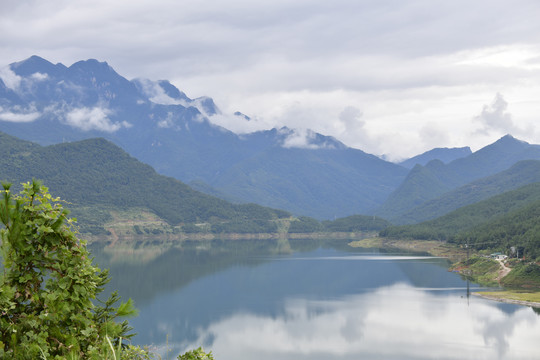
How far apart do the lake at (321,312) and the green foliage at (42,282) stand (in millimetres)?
57234

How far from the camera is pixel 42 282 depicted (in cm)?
952

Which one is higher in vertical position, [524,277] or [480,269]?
[524,277]

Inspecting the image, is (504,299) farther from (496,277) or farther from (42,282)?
(42,282)

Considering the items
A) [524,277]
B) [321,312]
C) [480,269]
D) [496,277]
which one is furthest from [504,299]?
[480,269]

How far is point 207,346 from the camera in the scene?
Answer: 7225 centimetres

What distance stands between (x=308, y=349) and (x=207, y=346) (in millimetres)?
12086

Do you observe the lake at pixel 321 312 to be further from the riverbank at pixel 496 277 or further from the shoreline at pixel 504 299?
the riverbank at pixel 496 277

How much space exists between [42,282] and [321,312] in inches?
3467

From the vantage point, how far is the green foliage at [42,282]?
358 inches

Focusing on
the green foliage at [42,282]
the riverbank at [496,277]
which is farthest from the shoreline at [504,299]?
the green foliage at [42,282]

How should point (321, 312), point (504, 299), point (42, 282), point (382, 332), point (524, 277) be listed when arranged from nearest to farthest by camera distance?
point (42, 282), point (382, 332), point (504, 299), point (321, 312), point (524, 277)

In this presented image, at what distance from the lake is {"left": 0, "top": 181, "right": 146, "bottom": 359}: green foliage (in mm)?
57234

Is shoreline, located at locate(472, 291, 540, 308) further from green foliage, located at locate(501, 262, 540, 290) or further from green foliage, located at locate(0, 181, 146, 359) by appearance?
green foliage, located at locate(0, 181, 146, 359)

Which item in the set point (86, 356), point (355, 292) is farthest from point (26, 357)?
point (355, 292)
